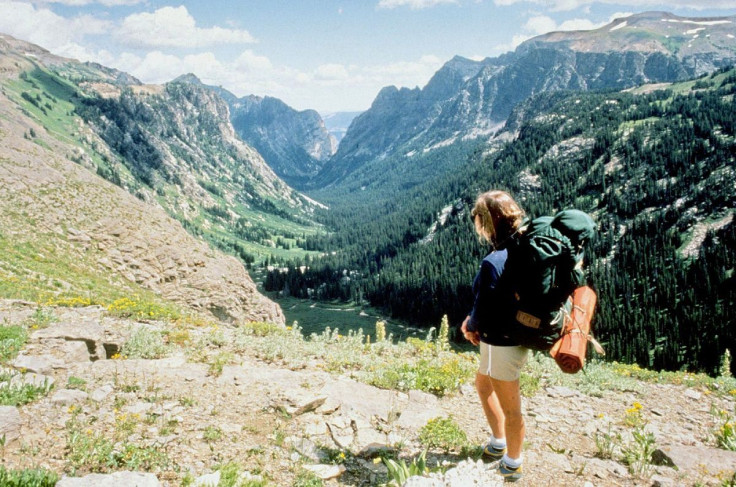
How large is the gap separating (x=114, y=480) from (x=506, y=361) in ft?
18.7

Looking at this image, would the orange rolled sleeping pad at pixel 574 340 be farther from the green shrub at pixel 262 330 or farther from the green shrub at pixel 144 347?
the green shrub at pixel 262 330

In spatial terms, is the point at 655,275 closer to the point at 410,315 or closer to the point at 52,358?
the point at 410,315

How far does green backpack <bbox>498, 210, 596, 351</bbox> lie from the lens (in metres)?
5.41

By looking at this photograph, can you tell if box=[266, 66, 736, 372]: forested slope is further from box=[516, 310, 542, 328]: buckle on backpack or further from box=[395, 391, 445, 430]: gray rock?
box=[516, 310, 542, 328]: buckle on backpack

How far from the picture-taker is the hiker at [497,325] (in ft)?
20.0

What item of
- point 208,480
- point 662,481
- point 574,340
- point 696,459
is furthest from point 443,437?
point 696,459

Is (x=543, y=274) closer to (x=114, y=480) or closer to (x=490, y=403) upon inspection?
(x=490, y=403)

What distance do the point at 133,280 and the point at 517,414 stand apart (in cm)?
2805

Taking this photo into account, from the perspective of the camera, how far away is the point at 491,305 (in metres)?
6.07

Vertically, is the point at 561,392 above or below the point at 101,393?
below

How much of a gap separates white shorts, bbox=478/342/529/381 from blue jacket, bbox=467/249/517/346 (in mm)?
136

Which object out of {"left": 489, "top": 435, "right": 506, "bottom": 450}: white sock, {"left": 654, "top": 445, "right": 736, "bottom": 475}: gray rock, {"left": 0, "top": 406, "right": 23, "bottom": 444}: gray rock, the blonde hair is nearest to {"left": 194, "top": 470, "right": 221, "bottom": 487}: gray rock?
{"left": 0, "top": 406, "right": 23, "bottom": 444}: gray rock

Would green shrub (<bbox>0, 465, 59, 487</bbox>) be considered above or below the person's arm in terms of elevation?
below

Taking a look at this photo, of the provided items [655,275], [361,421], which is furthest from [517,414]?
[655,275]
